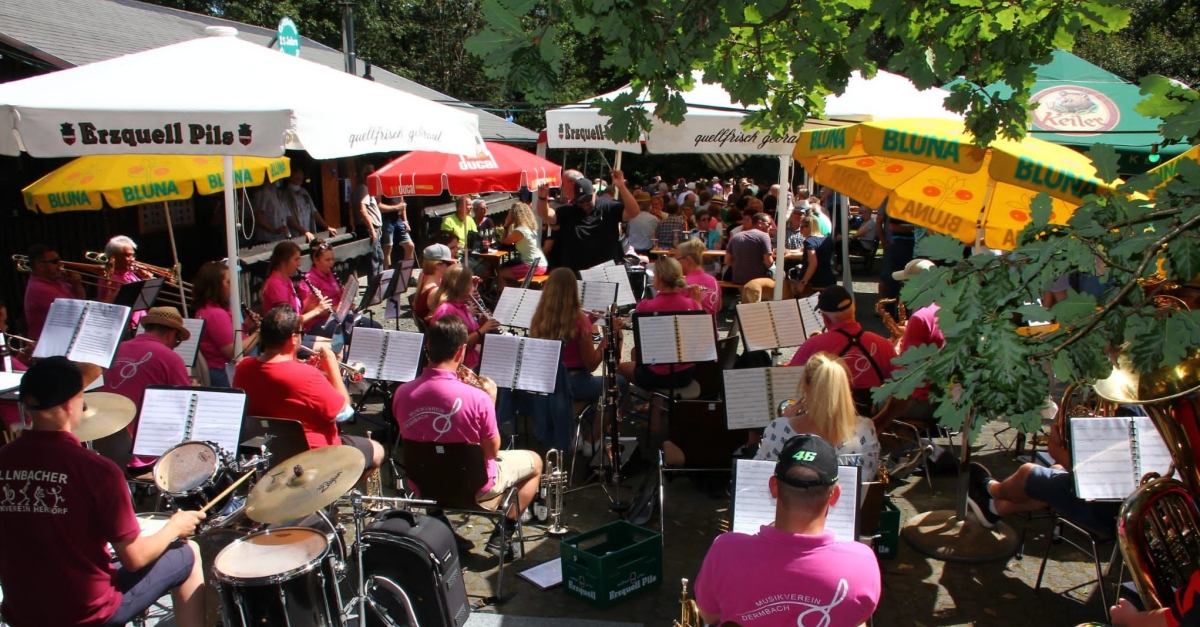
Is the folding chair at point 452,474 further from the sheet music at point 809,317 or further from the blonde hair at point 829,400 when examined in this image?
the sheet music at point 809,317

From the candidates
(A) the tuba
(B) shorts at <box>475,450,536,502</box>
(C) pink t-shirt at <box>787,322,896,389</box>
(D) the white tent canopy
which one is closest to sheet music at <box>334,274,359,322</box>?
(D) the white tent canopy

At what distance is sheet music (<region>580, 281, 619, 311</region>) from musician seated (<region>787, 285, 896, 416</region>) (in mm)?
2147

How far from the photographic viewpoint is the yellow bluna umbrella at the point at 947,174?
498cm

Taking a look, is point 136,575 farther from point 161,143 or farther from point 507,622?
point 161,143

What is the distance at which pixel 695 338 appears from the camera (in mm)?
6359

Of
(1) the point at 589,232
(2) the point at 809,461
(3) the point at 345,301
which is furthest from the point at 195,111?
(1) the point at 589,232

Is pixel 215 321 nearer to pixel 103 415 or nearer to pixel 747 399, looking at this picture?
pixel 103 415

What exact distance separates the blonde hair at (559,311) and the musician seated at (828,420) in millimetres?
2179

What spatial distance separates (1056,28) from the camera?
9.33 ft

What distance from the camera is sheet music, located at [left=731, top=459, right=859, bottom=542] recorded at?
3771 millimetres

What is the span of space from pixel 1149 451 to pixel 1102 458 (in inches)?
10.3

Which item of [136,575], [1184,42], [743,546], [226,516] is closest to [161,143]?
[226,516]

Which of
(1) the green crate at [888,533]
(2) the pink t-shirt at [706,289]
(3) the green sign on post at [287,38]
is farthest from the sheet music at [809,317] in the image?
(3) the green sign on post at [287,38]

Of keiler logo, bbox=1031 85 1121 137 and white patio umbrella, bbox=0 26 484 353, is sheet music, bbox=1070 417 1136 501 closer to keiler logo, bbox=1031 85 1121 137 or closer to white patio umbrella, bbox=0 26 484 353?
keiler logo, bbox=1031 85 1121 137
